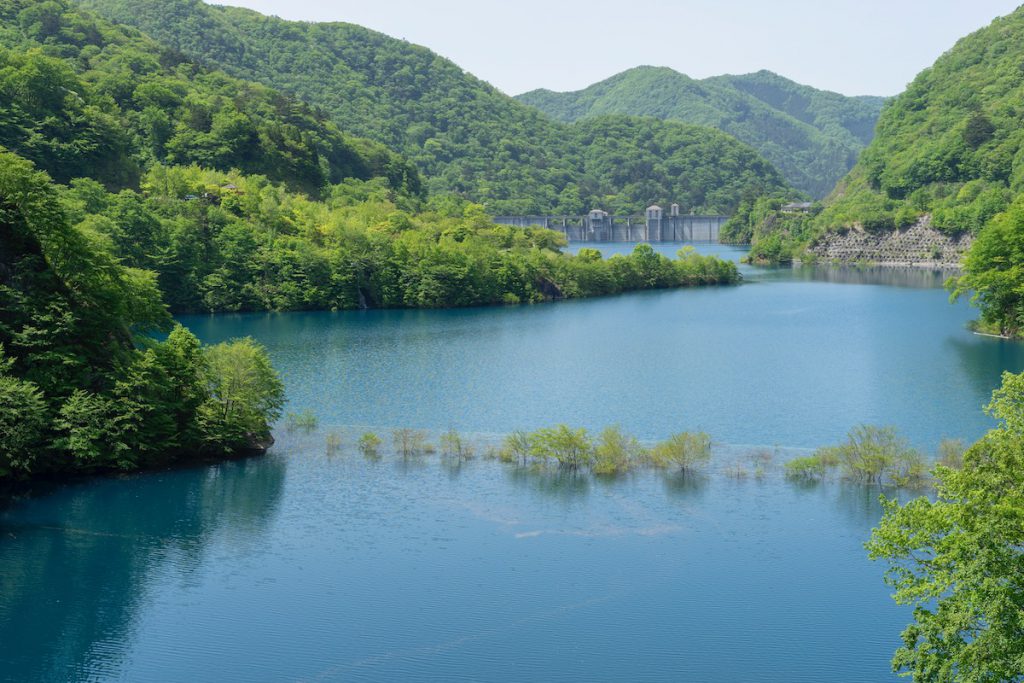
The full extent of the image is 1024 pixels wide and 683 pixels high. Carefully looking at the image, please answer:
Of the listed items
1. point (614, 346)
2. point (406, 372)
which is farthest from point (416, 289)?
point (406, 372)

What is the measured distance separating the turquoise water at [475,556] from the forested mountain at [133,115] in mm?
49391

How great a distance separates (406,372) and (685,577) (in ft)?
97.1

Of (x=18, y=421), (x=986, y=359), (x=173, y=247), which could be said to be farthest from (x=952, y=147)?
(x=18, y=421)

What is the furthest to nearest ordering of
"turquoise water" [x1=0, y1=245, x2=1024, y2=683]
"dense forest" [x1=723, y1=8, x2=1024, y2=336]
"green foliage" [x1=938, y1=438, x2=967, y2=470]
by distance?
1. "dense forest" [x1=723, y1=8, x2=1024, y2=336]
2. "green foliage" [x1=938, y1=438, x2=967, y2=470]
3. "turquoise water" [x1=0, y1=245, x2=1024, y2=683]

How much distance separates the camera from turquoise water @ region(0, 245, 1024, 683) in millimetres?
23953

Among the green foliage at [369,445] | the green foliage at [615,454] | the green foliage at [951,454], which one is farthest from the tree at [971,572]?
the green foliage at [369,445]

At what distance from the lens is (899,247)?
140 meters

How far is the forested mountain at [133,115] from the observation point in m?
89.2

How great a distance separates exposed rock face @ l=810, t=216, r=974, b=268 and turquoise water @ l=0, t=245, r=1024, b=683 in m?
83.9

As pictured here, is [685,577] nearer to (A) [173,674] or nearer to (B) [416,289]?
(A) [173,674]

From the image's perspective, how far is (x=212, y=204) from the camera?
9200 centimetres

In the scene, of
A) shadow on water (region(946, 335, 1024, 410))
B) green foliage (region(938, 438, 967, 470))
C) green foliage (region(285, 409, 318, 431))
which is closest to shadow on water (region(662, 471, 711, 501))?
green foliage (region(938, 438, 967, 470))

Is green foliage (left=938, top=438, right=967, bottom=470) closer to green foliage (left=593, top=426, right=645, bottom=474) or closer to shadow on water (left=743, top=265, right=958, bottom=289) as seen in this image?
green foliage (left=593, top=426, right=645, bottom=474)

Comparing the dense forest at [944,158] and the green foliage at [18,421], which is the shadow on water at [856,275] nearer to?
the dense forest at [944,158]
